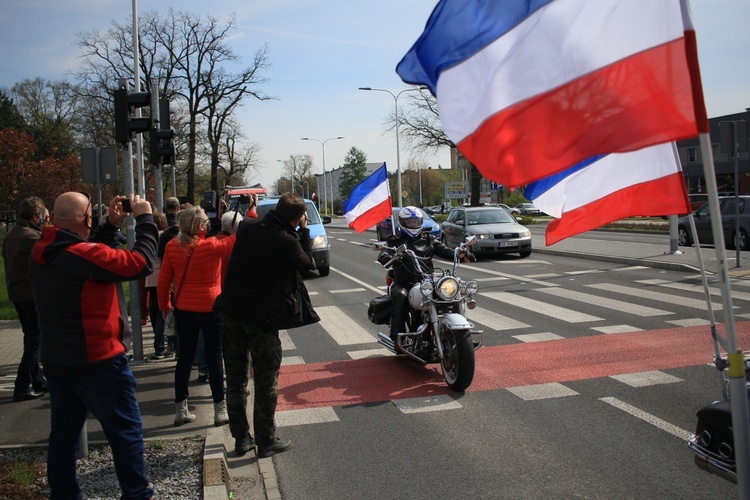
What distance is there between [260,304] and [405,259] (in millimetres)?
2919

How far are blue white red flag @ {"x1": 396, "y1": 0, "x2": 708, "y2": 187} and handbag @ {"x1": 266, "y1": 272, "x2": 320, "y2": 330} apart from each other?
2.25 metres

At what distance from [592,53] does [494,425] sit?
11.7ft

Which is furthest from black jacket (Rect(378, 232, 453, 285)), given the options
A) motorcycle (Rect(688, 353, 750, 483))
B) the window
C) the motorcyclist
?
the window

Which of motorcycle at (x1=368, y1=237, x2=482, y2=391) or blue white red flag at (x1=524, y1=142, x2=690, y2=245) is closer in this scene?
blue white red flag at (x1=524, y1=142, x2=690, y2=245)

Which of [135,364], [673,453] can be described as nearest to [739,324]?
[673,453]

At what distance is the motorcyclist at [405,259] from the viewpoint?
7.79 metres

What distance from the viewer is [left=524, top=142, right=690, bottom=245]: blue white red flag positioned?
359cm

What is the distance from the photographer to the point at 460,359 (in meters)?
6.68

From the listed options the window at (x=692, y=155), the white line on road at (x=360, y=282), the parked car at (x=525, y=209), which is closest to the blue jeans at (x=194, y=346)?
the white line on road at (x=360, y=282)

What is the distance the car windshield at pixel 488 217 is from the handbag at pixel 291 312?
58.1ft

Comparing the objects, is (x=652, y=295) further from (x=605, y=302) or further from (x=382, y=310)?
(x=382, y=310)

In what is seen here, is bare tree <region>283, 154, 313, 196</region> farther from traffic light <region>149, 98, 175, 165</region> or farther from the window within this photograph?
traffic light <region>149, 98, 175, 165</region>

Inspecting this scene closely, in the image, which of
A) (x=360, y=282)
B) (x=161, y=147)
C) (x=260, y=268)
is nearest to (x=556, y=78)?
(x=260, y=268)

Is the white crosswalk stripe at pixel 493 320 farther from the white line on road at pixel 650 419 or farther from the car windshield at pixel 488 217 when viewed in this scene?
the car windshield at pixel 488 217
